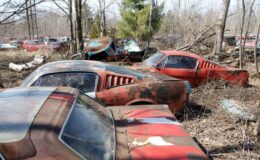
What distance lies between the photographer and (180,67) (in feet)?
29.7

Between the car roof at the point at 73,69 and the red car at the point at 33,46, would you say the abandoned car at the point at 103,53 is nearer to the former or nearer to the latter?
the car roof at the point at 73,69

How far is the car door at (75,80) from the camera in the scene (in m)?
5.45

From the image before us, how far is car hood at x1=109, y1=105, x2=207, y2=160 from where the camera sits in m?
2.82

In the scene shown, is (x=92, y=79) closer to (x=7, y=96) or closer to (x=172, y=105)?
(x=172, y=105)

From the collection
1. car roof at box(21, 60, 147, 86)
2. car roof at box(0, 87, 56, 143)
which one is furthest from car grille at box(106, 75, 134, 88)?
car roof at box(0, 87, 56, 143)

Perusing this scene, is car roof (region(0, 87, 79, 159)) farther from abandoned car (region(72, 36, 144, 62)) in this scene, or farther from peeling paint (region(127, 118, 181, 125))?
abandoned car (region(72, 36, 144, 62))

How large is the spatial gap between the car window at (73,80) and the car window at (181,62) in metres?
3.82

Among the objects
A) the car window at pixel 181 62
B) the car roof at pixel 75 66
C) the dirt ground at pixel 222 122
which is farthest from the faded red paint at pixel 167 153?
the car window at pixel 181 62

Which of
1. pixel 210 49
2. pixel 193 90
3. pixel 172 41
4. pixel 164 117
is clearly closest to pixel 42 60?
pixel 172 41

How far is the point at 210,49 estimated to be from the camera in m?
17.0

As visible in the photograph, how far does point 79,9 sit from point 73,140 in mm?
11720

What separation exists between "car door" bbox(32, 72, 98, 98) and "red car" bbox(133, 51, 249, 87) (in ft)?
11.5

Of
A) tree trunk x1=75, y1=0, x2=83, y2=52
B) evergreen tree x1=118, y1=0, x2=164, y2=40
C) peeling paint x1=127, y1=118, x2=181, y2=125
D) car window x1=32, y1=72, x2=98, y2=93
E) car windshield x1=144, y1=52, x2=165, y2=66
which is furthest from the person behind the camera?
evergreen tree x1=118, y1=0, x2=164, y2=40

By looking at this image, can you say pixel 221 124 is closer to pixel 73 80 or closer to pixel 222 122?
pixel 222 122
